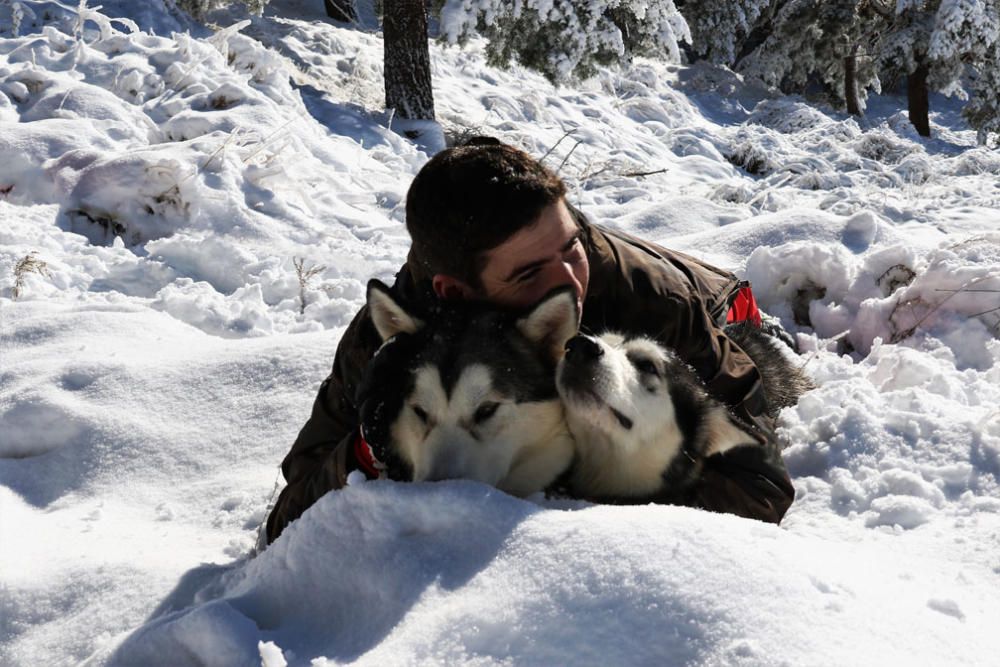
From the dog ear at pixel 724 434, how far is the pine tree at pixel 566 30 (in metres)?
7.59

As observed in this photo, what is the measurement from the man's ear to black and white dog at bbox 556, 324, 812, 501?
1.44 ft

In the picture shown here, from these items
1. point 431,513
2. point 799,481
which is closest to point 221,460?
point 431,513

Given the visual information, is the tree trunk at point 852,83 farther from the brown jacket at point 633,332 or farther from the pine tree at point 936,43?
the brown jacket at point 633,332

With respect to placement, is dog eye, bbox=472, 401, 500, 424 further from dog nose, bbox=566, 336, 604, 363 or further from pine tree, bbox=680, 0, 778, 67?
pine tree, bbox=680, 0, 778, 67

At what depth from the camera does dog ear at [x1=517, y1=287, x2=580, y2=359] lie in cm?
231

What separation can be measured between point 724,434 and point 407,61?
814cm

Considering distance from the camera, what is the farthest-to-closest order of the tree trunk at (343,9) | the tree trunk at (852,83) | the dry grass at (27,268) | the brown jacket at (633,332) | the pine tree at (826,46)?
the tree trunk at (852,83) < the pine tree at (826,46) < the tree trunk at (343,9) < the dry grass at (27,268) < the brown jacket at (633,332)

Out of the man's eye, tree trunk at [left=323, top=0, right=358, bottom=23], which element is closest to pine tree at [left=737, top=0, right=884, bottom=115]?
tree trunk at [left=323, top=0, right=358, bottom=23]

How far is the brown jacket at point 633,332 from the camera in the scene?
2.50m

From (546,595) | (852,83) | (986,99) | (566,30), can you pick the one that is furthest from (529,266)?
(852,83)

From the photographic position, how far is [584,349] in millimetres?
2240

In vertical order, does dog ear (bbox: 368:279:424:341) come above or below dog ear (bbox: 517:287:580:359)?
below

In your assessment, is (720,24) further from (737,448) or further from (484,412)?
(484,412)

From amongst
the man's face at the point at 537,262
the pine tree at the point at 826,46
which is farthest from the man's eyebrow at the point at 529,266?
the pine tree at the point at 826,46
